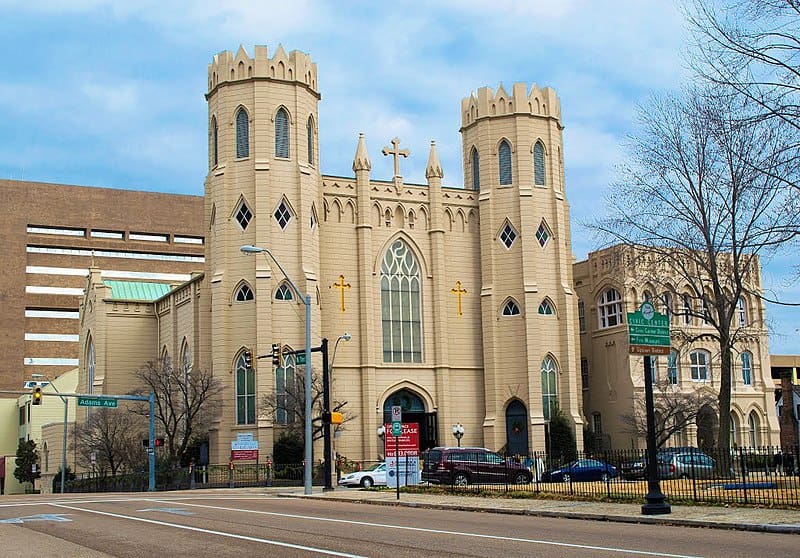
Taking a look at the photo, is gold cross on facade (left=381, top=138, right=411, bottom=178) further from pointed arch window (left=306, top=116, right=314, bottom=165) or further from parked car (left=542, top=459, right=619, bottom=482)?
parked car (left=542, top=459, right=619, bottom=482)

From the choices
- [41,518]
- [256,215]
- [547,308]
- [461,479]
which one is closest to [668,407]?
[547,308]

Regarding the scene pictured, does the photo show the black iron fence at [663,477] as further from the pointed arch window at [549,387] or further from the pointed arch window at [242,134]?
the pointed arch window at [242,134]

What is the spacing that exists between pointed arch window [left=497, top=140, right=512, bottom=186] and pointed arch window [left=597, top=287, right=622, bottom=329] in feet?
33.2

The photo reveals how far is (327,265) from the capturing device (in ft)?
199

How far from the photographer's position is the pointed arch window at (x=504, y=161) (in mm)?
64625

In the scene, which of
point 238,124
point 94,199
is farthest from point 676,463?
point 94,199

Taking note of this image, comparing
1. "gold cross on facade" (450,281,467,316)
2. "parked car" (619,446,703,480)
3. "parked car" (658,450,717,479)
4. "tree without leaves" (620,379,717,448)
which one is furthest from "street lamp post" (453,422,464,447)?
"parked car" (658,450,717,479)

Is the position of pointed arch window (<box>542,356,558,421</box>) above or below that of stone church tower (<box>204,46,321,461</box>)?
below

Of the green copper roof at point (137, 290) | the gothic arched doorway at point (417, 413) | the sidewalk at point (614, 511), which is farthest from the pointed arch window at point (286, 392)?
the sidewalk at point (614, 511)

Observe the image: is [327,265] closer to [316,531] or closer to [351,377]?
[351,377]

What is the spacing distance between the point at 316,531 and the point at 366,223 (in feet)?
143

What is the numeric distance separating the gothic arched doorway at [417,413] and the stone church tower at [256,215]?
253 inches

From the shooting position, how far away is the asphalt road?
15.1 metres

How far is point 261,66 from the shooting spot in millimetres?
59125
